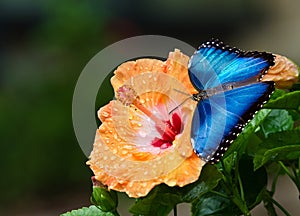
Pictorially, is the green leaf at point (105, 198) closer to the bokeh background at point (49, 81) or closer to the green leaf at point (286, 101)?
the green leaf at point (286, 101)

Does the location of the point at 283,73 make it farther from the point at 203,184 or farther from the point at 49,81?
the point at 49,81

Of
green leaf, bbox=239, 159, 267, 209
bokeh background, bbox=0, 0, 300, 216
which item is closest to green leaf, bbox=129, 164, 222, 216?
green leaf, bbox=239, 159, 267, 209

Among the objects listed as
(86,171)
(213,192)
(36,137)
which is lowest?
(213,192)

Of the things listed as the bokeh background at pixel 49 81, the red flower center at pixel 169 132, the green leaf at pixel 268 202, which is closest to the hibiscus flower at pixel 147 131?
the red flower center at pixel 169 132

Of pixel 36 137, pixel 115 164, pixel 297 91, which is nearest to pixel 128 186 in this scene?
pixel 115 164

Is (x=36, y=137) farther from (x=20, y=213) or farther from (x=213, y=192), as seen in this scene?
(x=213, y=192)
